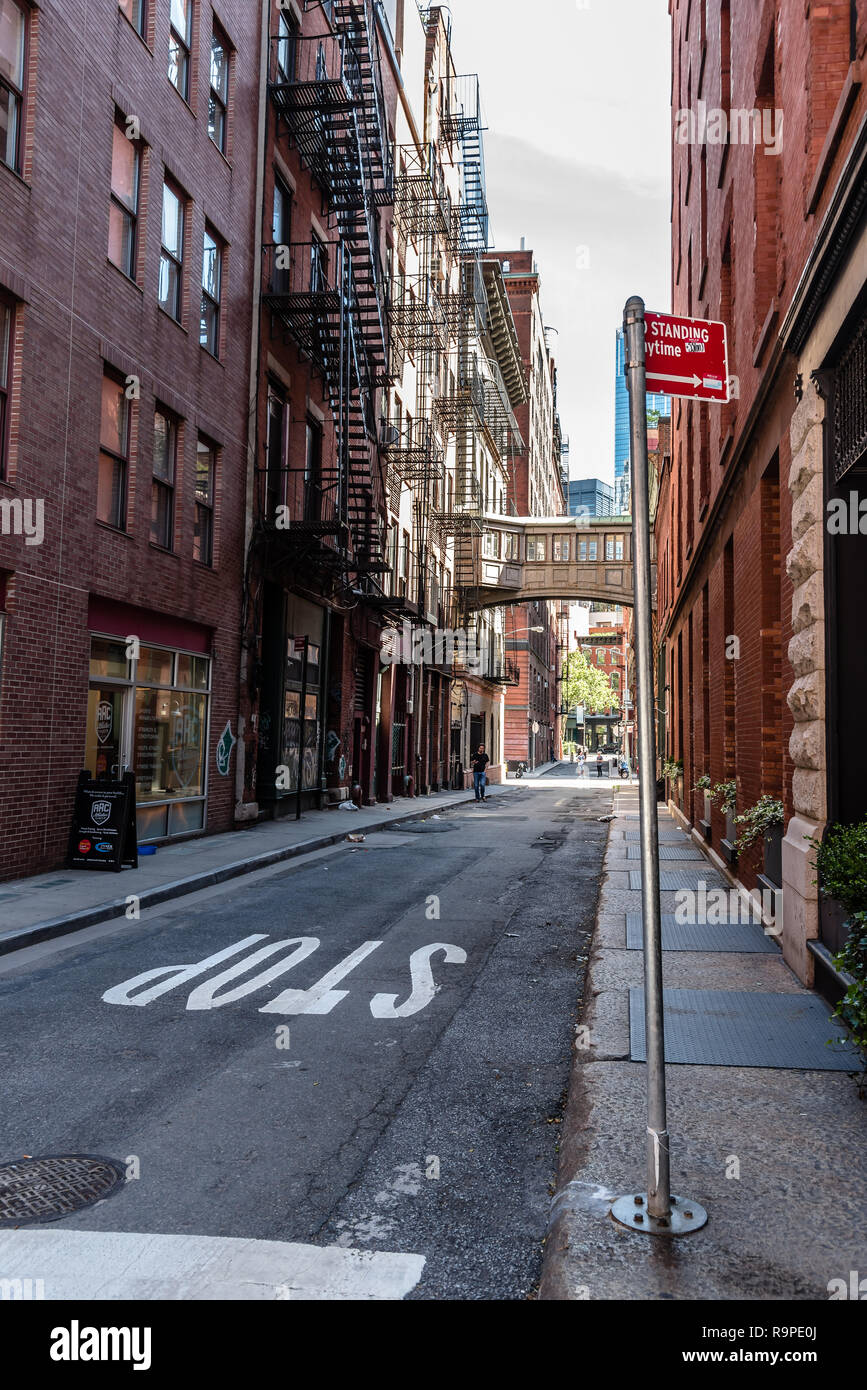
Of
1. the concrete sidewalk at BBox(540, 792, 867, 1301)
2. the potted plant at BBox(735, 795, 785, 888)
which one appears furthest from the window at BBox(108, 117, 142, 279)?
the concrete sidewalk at BBox(540, 792, 867, 1301)

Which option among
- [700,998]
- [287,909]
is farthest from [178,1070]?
[287,909]

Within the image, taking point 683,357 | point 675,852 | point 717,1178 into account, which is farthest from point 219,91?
point 717,1178

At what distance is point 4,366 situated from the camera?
10.7 m

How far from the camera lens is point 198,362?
51.8 feet

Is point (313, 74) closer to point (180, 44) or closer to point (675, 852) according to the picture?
point (180, 44)

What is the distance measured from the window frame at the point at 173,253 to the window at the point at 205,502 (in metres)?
1.99

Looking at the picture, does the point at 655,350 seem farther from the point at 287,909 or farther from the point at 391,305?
the point at 391,305

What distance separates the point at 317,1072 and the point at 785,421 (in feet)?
20.0

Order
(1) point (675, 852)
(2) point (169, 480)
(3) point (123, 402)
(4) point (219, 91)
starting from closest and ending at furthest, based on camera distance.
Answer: (3) point (123, 402) < (2) point (169, 480) < (1) point (675, 852) < (4) point (219, 91)

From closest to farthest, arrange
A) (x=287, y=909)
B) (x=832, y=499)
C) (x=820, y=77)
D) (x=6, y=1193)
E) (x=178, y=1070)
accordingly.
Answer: (x=6, y=1193) < (x=178, y=1070) < (x=832, y=499) < (x=820, y=77) < (x=287, y=909)

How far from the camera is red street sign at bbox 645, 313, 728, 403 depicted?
11.3 feet

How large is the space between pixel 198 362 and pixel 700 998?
42.9 ft

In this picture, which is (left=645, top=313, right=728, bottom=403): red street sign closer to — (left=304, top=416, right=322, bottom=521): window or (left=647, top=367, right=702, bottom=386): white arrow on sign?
(left=647, top=367, right=702, bottom=386): white arrow on sign

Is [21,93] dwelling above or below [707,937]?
above
